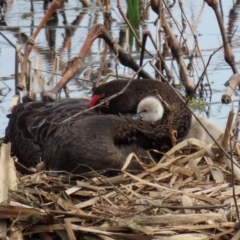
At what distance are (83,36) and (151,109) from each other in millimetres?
3779

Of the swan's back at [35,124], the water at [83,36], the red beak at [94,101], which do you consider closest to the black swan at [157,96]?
the red beak at [94,101]

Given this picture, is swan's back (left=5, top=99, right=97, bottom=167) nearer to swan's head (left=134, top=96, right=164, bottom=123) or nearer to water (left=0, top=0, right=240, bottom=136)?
swan's head (left=134, top=96, right=164, bottom=123)

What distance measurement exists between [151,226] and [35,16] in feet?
19.4

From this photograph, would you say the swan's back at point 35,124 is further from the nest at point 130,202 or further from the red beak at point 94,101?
the nest at point 130,202

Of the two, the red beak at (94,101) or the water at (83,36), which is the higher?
the red beak at (94,101)

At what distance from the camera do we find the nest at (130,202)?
3887 mm

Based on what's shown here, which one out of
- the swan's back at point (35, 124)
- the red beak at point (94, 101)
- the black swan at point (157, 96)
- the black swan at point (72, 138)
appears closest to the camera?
the black swan at point (72, 138)

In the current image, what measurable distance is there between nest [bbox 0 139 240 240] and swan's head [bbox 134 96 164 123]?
312 mm

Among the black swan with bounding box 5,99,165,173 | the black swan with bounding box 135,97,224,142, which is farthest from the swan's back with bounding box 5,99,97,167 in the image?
the black swan with bounding box 135,97,224,142

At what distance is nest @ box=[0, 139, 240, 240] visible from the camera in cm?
389

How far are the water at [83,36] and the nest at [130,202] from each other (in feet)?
5.34

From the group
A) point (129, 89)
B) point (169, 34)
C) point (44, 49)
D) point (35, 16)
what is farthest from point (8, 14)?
point (129, 89)

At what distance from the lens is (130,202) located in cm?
412

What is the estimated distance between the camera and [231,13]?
9.06 metres
